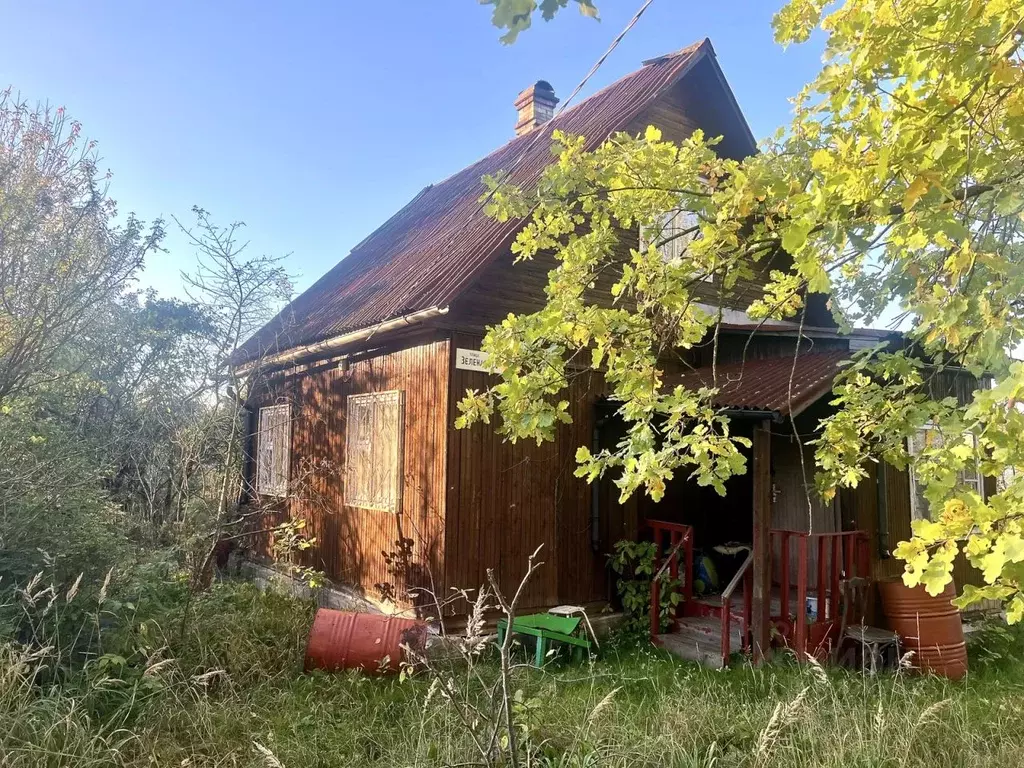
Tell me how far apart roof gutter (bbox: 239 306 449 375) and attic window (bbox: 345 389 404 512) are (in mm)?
658

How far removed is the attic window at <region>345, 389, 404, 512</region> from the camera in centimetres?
709

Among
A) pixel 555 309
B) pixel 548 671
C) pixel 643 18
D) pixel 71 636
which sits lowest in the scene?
pixel 548 671

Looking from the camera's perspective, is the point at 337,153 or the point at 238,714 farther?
the point at 337,153

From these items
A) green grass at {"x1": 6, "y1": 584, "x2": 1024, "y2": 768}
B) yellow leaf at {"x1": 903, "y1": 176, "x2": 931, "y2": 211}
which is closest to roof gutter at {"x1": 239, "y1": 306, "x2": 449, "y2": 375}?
green grass at {"x1": 6, "y1": 584, "x2": 1024, "y2": 768}

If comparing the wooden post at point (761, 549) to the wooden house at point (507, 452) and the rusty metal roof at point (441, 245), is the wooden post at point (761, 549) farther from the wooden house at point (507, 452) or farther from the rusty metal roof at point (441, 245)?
the rusty metal roof at point (441, 245)

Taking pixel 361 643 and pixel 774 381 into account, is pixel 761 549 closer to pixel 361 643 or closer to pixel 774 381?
pixel 774 381

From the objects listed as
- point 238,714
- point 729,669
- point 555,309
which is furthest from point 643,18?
point 729,669

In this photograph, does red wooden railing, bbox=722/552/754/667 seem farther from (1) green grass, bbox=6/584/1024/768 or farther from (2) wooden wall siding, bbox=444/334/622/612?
(2) wooden wall siding, bbox=444/334/622/612

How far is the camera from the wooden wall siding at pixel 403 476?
6.55m

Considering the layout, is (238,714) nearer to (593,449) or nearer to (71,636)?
(71,636)

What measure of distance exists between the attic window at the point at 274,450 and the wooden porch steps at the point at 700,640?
208 inches

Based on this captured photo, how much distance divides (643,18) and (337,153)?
11.1 metres

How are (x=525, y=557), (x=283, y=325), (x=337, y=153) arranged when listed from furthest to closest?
(x=337, y=153) < (x=283, y=325) < (x=525, y=557)

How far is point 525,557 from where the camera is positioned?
6.98m
